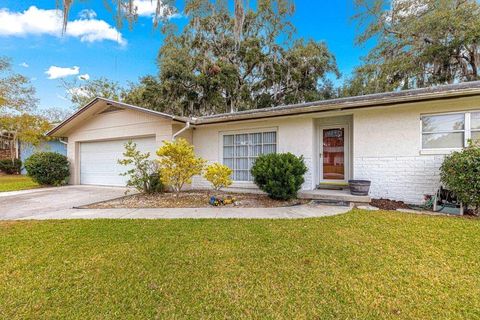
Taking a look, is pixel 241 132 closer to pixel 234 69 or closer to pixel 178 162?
pixel 178 162

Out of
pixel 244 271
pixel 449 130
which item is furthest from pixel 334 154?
pixel 244 271

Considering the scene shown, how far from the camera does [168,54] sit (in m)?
15.4

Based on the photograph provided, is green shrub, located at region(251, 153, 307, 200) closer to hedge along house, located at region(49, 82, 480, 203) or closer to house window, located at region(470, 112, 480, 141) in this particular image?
hedge along house, located at region(49, 82, 480, 203)

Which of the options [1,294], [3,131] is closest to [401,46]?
[1,294]

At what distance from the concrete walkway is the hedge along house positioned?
2.10 metres

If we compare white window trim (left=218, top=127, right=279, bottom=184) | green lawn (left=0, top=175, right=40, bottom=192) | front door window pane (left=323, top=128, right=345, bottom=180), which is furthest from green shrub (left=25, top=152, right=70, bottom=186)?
front door window pane (left=323, top=128, right=345, bottom=180)

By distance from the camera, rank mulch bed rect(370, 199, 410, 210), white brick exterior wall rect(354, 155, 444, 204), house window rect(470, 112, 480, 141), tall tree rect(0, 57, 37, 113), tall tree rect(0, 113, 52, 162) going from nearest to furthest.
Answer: house window rect(470, 112, 480, 141) → mulch bed rect(370, 199, 410, 210) → white brick exterior wall rect(354, 155, 444, 204) → tall tree rect(0, 113, 52, 162) → tall tree rect(0, 57, 37, 113)

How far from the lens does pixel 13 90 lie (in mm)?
18547

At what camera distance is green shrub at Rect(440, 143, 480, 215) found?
16.2 ft

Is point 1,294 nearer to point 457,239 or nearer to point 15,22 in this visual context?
point 457,239

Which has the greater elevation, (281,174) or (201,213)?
(281,174)

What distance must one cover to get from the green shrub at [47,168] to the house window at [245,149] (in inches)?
340

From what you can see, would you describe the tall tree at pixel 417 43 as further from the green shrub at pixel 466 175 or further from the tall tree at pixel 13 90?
the tall tree at pixel 13 90

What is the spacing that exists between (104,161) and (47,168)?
8.62 ft
